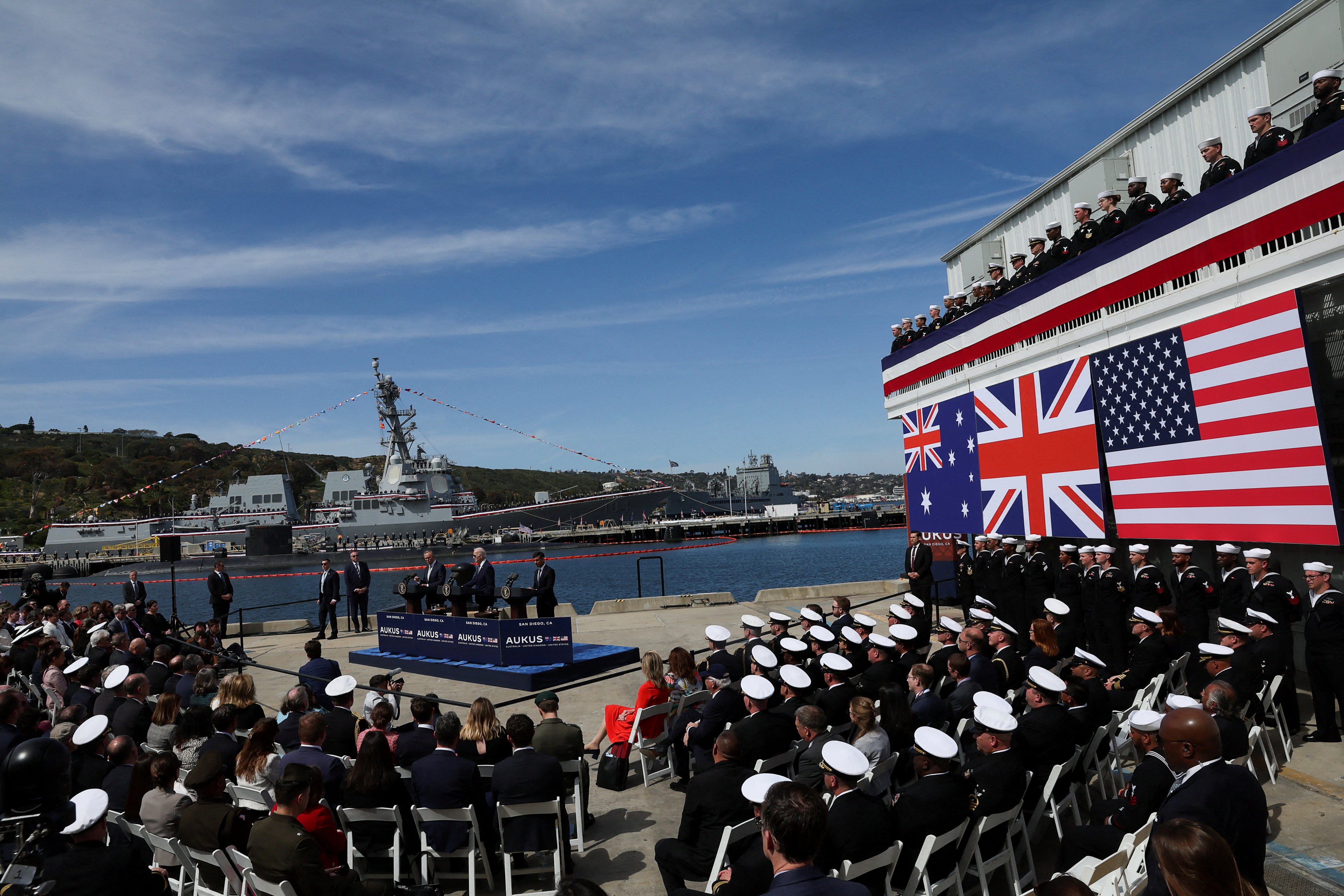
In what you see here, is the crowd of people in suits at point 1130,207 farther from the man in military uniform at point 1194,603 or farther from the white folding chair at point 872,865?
the white folding chair at point 872,865

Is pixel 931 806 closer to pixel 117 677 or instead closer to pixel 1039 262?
pixel 117 677

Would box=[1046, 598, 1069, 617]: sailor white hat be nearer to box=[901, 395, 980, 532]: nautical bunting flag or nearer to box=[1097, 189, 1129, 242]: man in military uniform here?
box=[1097, 189, 1129, 242]: man in military uniform

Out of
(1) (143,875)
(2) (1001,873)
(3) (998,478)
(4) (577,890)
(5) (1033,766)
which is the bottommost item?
(2) (1001,873)

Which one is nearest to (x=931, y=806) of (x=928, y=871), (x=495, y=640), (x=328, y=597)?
(x=928, y=871)

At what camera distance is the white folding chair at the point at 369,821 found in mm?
4484

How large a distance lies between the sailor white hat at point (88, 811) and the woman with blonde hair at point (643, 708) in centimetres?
377

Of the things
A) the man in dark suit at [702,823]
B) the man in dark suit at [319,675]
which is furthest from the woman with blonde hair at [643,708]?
the man in dark suit at [319,675]

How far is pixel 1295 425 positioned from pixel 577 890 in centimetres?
865

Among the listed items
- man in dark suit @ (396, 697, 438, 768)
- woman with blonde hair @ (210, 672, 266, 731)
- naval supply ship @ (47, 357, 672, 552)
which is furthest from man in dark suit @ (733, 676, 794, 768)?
naval supply ship @ (47, 357, 672, 552)

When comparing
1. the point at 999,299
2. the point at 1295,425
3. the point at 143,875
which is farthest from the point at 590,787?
the point at 999,299

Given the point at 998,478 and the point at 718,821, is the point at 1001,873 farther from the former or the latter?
the point at 998,478

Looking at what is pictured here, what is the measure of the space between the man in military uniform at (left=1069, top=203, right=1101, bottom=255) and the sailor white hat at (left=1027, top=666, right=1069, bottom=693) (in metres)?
7.89

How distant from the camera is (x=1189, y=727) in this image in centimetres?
308

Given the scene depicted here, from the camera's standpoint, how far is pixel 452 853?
15.3ft
